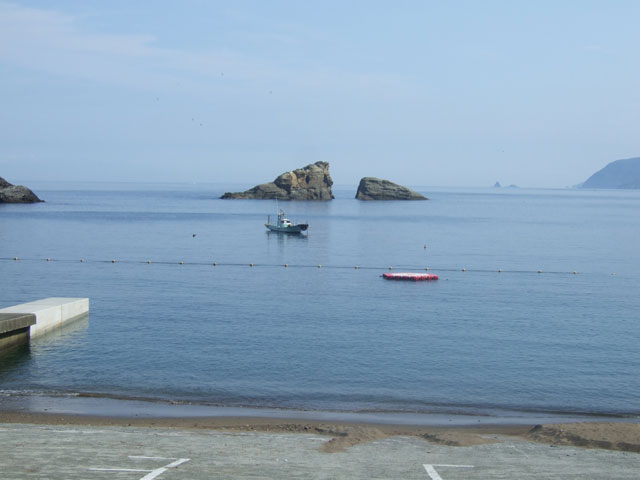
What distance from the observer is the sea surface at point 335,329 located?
37.3 m

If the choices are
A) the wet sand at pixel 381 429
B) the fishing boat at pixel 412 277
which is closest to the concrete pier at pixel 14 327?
the wet sand at pixel 381 429

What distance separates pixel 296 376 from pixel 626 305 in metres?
41.1

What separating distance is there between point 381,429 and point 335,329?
2327cm

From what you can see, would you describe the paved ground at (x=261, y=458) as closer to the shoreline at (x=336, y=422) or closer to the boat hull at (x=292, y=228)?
the shoreline at (x=336, y=422)

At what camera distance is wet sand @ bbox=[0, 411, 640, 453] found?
2611 centimetres

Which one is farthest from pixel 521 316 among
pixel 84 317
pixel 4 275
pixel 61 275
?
pixel 4 275

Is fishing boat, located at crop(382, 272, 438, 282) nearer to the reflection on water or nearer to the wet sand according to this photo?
the reflection on water

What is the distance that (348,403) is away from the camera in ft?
117

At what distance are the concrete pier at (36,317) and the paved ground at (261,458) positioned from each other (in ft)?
64.5

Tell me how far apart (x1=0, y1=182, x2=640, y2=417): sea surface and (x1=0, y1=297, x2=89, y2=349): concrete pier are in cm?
112

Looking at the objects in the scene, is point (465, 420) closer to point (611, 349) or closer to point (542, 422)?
point (542, 422)

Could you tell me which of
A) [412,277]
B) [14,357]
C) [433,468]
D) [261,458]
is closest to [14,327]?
[14,357]

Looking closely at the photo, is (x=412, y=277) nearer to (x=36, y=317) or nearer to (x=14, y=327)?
(x=36, y=317)

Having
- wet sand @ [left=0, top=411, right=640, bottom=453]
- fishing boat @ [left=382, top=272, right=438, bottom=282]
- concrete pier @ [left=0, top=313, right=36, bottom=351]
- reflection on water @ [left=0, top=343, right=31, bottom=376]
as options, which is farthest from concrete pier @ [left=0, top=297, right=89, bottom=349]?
fishing boat @ [left=382, top=272, right=438, bottom=282]
